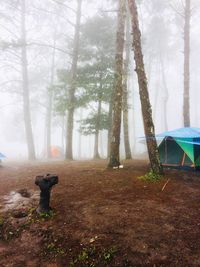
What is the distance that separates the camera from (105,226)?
409 cm

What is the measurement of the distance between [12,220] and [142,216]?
98.9 inches

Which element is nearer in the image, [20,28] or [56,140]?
[20,28]

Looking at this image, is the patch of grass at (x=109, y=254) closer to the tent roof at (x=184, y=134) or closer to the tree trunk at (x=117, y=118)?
the tree trunk at (x=117, y=118)

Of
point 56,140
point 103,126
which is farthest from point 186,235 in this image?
point 56,140

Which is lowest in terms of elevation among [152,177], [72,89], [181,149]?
[152,177]

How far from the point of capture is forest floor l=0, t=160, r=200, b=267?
3.36 m

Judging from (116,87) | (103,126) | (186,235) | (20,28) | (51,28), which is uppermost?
(51,28)

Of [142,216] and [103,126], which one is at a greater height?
[103,126]

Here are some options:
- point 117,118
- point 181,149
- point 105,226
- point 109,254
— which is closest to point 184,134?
point 181,149

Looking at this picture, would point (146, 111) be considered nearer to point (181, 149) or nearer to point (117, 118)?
point (117, 118)

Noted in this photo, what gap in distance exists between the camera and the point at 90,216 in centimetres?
450

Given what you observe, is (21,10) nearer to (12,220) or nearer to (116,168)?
(116,168)

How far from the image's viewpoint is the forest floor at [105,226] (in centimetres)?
336

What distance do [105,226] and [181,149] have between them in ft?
21.2
